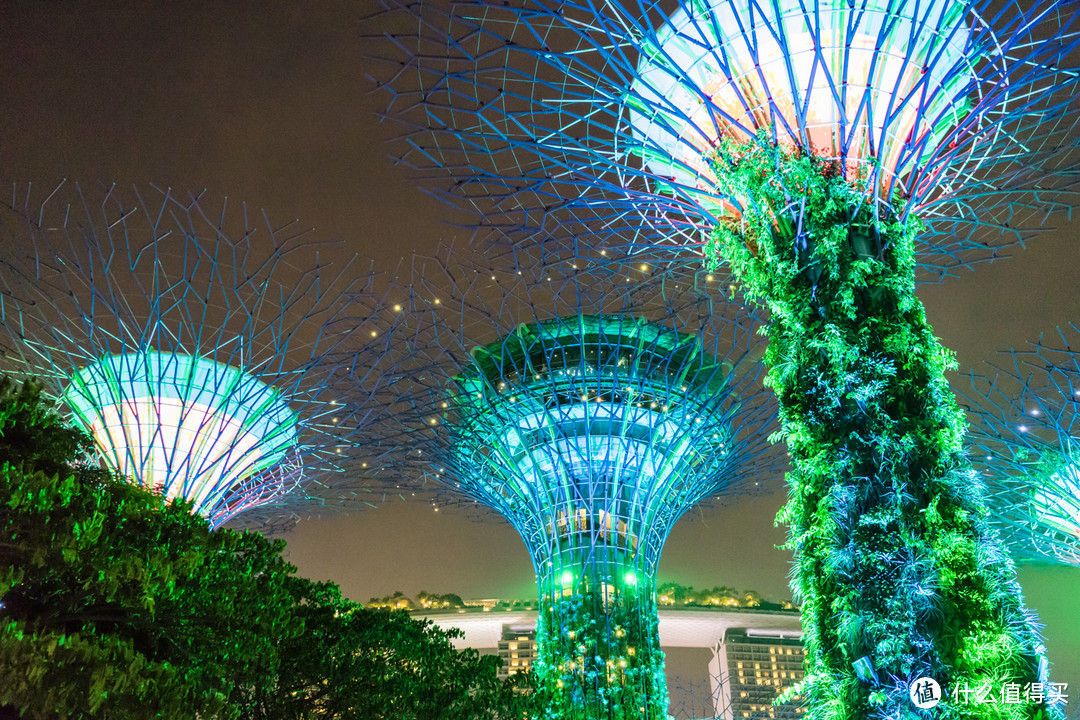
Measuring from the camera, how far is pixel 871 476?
8.89m

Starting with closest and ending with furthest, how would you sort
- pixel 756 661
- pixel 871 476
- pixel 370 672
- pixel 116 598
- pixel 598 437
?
pixel 871 476 → pixel 116 598 → pixel 370 672 → pixel 598 437 → pixel 756 661

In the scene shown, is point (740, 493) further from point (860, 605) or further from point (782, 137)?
point (860, 605)

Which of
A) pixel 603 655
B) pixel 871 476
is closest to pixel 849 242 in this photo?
pixel 871 476

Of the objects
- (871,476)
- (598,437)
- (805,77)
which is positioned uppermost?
(805,77)

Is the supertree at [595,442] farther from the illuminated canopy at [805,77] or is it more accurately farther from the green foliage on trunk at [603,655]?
the illuminated canopy at [805,77]

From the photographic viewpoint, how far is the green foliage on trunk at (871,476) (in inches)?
319

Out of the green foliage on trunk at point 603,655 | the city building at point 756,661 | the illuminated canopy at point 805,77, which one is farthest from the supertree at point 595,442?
the city building at point 756,661

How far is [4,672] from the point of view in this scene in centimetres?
752

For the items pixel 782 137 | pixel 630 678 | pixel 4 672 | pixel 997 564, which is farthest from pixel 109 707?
pixel 630 678

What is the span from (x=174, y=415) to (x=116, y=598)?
57.9 feet

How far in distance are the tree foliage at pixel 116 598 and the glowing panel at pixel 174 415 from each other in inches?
491

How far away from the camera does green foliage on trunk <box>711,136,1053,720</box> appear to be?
26.6 ft

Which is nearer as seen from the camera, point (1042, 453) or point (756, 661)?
point (1042, 453)

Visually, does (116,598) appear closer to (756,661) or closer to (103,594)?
(103,594)
